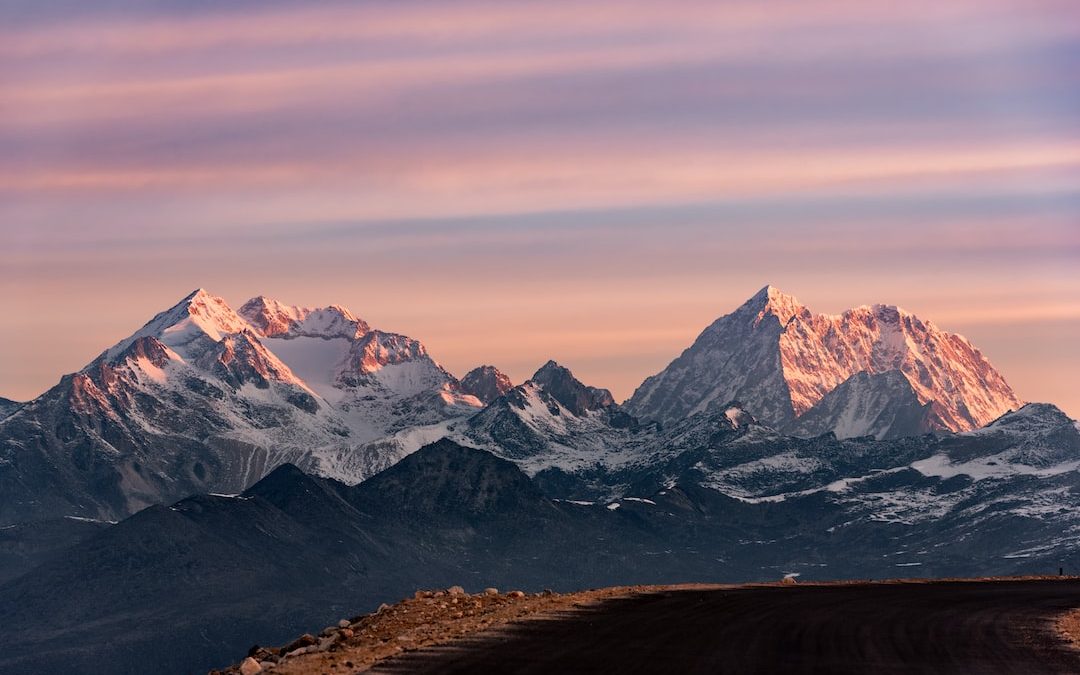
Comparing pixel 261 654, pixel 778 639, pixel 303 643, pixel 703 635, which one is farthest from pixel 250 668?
pixel 778 639

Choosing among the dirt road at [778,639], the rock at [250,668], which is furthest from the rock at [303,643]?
the dirt road at [778,639]

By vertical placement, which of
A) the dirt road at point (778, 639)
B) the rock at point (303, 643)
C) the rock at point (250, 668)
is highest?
the rock at point (303, 643)

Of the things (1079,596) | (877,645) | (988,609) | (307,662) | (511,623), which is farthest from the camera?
(1079,596)

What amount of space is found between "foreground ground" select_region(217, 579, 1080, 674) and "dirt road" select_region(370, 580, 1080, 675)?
0.08 meters

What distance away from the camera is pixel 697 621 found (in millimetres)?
101750

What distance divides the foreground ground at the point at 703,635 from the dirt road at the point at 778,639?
83 mm

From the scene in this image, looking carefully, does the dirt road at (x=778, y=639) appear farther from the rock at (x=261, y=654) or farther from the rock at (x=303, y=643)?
the rock at (x=261, y=654)

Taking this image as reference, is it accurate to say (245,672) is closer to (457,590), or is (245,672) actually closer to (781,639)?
(781,639)

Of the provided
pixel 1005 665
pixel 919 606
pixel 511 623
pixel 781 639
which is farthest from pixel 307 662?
pixel 919 606

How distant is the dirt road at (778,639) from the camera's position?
81.8 metres

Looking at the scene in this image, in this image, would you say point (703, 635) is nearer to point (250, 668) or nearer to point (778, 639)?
point (778, 639)

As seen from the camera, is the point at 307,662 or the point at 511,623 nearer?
the point at 307,662

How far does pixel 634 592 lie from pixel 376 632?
3655cm

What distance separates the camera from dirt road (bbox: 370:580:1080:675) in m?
81.8
